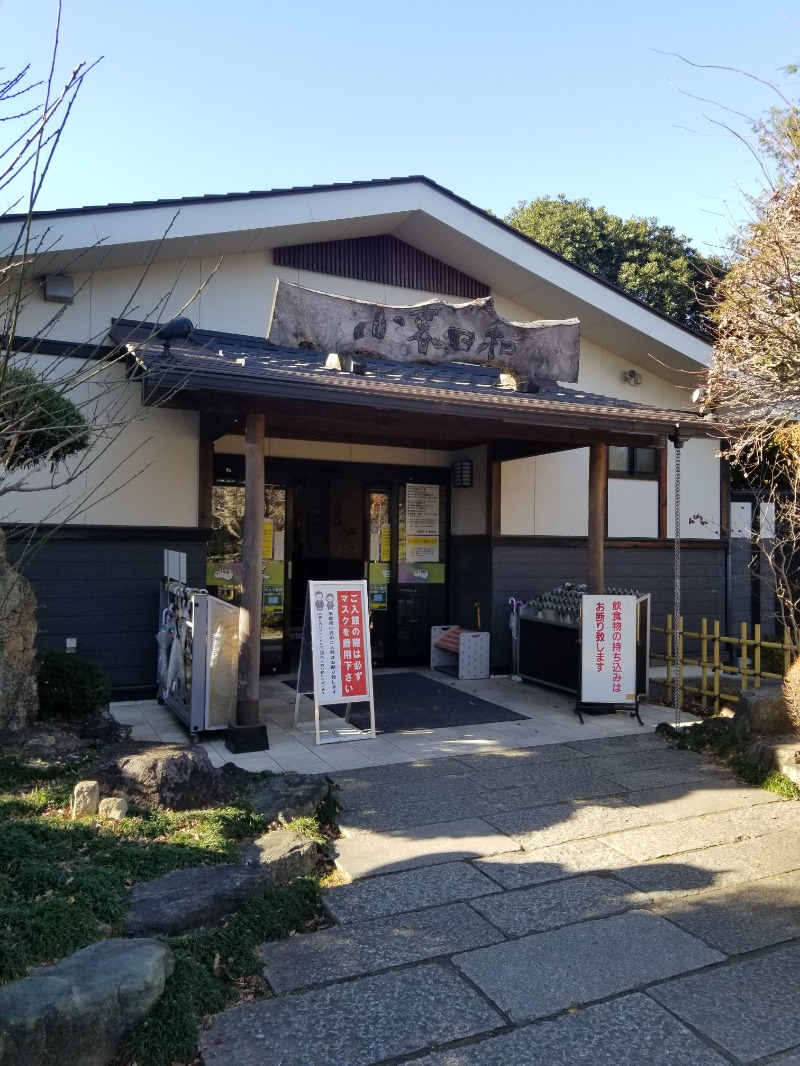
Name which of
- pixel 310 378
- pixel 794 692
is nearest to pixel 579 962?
pixel 794 692

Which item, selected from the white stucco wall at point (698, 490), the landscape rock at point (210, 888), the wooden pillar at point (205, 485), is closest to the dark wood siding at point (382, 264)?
the wooden pillar at point (205, 485)

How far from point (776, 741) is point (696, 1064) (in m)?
4.04

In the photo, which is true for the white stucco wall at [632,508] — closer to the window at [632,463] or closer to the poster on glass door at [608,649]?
the window at [632,463]

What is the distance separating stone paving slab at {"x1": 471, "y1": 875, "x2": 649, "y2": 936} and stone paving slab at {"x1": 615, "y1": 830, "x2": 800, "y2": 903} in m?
0.15

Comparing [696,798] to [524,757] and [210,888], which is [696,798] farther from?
[210,888]

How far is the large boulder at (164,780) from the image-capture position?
15.9ft

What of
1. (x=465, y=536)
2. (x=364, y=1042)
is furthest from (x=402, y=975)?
(x=465, y=536)

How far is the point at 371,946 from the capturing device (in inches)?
142

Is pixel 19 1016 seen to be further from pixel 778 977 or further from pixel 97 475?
pixel 97 475

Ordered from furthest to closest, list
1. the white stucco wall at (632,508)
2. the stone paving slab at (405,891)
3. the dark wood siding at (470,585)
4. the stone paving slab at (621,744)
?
the white stucco wall at (632,508)
the dark wood siding at (470,585)
the stone paving slab at (621,744)
the stone paving slab at (405,891)

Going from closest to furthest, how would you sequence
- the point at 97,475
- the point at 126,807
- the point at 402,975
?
the point at 402,975
the point at 126,807
the point at 97,475

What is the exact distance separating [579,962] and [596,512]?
582cm

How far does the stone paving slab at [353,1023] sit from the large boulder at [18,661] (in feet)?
12.1

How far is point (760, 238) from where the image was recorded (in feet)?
16.0
